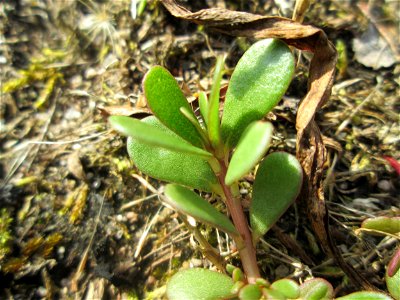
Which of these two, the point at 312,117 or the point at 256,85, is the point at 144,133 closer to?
the point at 256,85

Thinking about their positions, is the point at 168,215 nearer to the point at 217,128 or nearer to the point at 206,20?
the point at 217,128

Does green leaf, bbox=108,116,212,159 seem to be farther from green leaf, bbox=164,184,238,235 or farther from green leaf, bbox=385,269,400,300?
green leaf, bbox=385,269,400,300

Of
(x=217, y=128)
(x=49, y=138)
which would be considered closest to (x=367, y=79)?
(x=217, y=128)

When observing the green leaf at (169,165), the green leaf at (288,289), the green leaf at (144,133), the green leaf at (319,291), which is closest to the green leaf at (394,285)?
the green leaf at (319,291)

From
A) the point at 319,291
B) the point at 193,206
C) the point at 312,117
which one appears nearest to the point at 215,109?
the point at 193,206

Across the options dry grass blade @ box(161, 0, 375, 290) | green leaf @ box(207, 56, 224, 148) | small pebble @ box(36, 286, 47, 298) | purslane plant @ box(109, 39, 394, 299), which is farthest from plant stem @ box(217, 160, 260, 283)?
small pebble @ box(36, 286, 47, 298)

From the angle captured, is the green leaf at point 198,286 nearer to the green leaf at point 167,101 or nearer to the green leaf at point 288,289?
the green leaf at point 288,289
